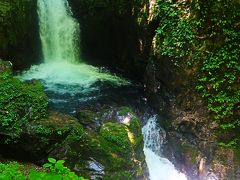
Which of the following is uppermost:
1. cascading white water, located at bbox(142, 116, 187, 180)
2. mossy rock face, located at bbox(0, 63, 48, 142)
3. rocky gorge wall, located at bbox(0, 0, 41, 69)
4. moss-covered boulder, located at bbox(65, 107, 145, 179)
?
rocky gorge wall, located at bbox(0, 0, 41, 69)

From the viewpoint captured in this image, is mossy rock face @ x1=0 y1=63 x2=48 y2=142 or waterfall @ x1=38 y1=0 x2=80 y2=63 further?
waterfall @ x1=38 y1=0 x2=80 y2=63

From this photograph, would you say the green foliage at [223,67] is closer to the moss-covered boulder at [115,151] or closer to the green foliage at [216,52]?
the green foliage at [216,52]

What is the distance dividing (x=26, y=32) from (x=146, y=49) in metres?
3.64

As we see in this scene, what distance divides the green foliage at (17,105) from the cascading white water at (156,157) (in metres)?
2.66

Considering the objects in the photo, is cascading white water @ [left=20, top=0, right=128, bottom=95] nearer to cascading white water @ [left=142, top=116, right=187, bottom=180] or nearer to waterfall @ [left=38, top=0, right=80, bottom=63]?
waterfall @ [left=38, top=0, right=80, bottom=63]

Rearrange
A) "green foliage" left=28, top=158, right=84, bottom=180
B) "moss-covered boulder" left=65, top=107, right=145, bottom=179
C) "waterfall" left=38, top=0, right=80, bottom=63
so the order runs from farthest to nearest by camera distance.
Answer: "waterfall" left=38, top=0, right=80, bottom=63
"moss-covered boulder" left=65, top=107, right=145, bottom=179
"green foliage" left=28, top=158, right=84, bottom=180

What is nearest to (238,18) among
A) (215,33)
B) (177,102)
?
(215,33)

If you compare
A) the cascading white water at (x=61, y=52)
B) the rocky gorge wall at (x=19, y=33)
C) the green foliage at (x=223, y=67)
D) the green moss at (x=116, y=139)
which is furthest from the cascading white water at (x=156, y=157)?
the rocky gorge wall at (x=19, y=33)

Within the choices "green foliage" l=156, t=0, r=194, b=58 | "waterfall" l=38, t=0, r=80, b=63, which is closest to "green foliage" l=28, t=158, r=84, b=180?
"green foliage" l=156, t=0, r=194, b=58

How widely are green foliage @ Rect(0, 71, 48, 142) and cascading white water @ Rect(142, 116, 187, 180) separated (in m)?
2.66

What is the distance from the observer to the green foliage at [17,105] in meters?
7.32

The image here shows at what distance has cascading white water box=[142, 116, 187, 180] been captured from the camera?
8.51 meters

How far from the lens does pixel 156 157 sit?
8852 millimetres

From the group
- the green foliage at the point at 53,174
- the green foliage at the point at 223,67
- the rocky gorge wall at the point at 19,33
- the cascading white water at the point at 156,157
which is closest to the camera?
the green foliage at the point at 53,174
